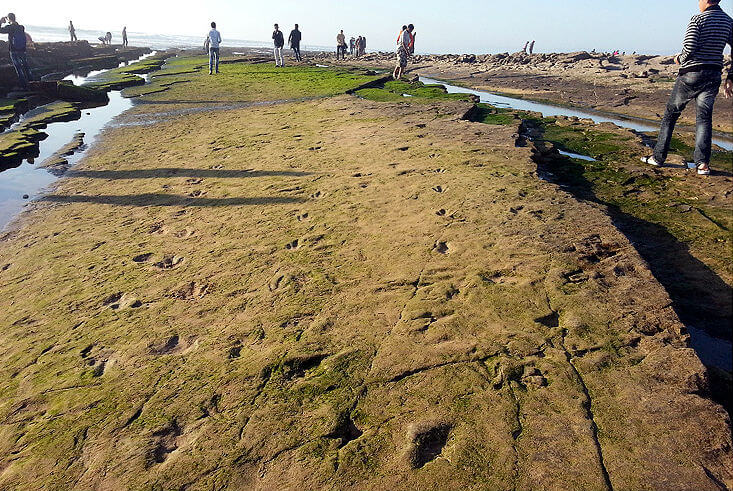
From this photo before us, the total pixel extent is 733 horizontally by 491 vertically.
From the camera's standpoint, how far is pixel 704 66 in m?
A: 5.03

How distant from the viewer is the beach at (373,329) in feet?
6.69

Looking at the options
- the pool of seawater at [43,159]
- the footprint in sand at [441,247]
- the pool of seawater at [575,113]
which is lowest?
the pool of seawater at [43,159]

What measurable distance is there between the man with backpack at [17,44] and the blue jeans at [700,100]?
58.5 feet

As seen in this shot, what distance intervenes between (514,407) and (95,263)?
3.95 m

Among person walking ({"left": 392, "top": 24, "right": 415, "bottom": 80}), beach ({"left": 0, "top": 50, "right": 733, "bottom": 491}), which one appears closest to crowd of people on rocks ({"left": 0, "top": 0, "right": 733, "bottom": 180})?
beach ({"left": 0, "top": 50, "right": 733, "bottom": 491})

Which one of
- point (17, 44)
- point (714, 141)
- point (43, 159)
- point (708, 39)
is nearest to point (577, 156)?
point (708, 39)

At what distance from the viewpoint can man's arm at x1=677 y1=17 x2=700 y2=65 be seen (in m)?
4.97

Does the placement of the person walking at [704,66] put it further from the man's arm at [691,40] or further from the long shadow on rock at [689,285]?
the long shadow on rock at [689,285]

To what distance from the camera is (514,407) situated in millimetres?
2223

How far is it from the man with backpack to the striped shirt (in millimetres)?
17767

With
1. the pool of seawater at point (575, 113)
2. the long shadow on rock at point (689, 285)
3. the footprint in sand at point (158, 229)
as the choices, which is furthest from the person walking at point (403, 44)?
the footprint in sand at point (158, 229)

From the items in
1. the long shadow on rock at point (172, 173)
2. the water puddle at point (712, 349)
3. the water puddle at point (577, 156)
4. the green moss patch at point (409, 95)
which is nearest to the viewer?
the water puddle at point (712, 349)

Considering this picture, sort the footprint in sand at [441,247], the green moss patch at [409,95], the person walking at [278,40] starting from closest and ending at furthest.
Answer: the footprint in sand at [441,247]
the green moss patch at [409,95]
the person walking at [278,40]

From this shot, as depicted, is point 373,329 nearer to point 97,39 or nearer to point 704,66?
point 704,66
